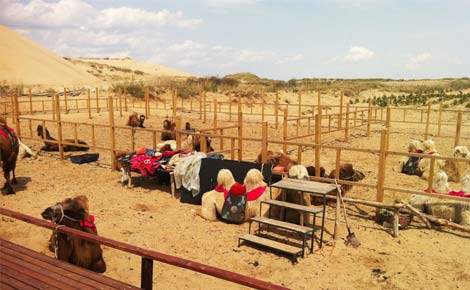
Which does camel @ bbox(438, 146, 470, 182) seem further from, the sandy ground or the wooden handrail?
the wooden handrail

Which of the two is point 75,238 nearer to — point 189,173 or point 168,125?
point 189,173

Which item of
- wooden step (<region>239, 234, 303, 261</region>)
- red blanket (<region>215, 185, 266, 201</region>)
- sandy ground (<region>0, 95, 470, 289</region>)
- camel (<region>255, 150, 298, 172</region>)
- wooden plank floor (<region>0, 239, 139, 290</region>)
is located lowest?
sandy ground (<region>0, 95, 470, 289</region>)

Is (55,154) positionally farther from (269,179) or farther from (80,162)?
(269,179)

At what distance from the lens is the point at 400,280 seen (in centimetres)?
468

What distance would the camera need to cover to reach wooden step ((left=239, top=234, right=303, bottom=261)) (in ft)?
16.9

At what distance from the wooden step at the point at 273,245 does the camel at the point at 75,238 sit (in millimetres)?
1959

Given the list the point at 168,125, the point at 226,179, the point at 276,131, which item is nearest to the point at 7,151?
the point at 226,179

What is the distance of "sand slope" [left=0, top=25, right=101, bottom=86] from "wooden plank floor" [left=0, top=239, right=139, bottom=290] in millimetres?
35245

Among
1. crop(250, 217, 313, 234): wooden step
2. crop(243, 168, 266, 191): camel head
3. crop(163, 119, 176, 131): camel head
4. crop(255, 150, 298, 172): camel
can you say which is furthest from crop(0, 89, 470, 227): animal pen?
crop(250, 217, 313, 234): wooden step

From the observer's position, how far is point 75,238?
3.89m

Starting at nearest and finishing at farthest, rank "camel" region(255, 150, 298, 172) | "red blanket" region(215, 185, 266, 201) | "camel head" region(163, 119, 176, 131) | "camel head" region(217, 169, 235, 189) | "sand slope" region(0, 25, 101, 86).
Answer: "red blanket" region(215, 185, 266, 201) < "camel head" region(217, 169, 235, 189) < "camel" region(255, 150, 298, 172) < "camel head" region(163, 119, 176, 131) < "sand slope" region(0, 25, 101, 86)

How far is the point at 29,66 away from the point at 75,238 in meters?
41.5

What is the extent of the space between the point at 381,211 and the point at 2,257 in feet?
17.2

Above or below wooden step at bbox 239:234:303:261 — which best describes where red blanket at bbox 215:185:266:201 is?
above
